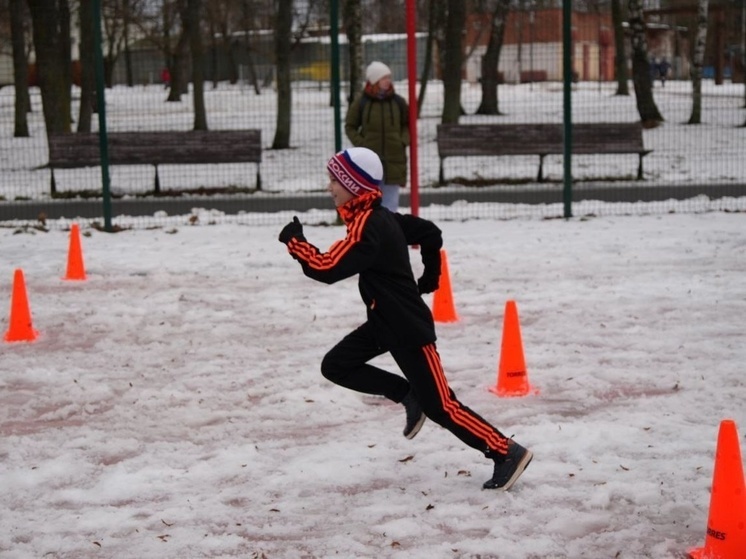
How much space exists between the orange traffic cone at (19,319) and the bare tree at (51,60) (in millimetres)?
10641

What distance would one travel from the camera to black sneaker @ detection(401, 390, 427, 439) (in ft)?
17.7

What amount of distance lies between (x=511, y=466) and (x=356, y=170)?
1501mm

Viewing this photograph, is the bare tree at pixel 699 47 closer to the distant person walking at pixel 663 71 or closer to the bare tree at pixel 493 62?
the distant person walking at pixel 663 71

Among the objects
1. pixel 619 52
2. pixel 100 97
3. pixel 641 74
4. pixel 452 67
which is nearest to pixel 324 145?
pixel 452 67

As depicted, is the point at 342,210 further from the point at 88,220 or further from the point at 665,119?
the point at 665,119

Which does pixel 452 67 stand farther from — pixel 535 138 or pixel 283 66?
pixel 283 66

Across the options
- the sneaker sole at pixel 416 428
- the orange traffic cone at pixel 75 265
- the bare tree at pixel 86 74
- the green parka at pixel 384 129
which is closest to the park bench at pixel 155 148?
the bare tree at pixel 86 74

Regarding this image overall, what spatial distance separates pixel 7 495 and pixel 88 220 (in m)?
10.1

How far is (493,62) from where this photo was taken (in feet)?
66.9

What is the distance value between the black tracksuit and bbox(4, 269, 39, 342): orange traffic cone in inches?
159

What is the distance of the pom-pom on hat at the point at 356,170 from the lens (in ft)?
16.1

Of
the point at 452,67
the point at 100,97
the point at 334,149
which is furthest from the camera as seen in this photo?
the point at 452,67

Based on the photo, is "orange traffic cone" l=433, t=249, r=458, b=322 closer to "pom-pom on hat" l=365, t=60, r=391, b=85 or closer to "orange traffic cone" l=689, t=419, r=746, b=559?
"pom-pom on hat" l=365, t=60, r=391, b=85

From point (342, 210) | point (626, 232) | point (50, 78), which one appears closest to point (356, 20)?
point (50, 78)
